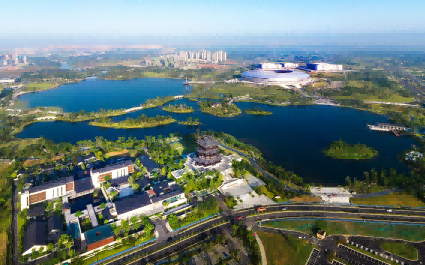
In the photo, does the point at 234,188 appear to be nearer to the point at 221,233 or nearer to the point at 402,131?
the point at 221,233

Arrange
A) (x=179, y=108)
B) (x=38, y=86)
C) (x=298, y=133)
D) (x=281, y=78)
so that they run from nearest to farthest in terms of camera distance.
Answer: (x=298, y=133) → (x=179, y=108) → (x=38, y=86) → (x=281, y=78)

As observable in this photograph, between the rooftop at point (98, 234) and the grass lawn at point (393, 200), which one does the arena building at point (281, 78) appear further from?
the rooftop at point (98, 234)

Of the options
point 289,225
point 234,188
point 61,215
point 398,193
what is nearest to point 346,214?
point 289,225

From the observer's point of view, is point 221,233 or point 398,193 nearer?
point 221,233

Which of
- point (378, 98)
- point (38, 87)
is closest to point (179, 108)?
point (378, 98)

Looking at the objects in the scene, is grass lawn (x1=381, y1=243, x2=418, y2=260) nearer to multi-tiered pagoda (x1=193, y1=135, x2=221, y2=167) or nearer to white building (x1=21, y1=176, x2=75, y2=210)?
multi-tiered pagoda (x1=193, y1=135, x2=221, y2=167)

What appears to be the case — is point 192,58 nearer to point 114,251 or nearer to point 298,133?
point 298,133
